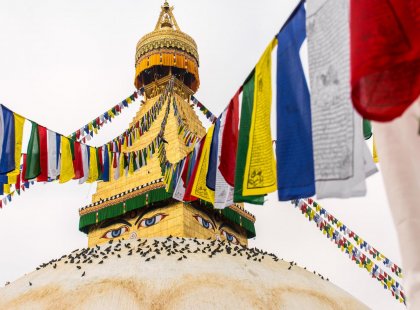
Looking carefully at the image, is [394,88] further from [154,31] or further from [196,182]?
[154,31]

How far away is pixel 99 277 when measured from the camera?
25.0ft

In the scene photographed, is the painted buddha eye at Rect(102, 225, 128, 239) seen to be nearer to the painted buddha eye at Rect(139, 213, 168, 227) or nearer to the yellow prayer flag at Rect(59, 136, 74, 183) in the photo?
the painted buddha eye at Rect(139, 213, 168, 227)

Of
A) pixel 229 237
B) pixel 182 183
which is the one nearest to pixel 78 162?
pixel 182 183

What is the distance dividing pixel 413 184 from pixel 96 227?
10813mm

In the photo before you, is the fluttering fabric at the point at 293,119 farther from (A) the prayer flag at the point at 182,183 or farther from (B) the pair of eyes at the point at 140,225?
(B) the pair of eyes at the point at 140,225

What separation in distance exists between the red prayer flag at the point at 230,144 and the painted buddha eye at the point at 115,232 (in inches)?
287

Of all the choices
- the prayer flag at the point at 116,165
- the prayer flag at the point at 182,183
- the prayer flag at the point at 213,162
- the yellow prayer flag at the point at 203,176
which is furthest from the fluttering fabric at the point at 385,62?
the prayer flag at the point at 116,165

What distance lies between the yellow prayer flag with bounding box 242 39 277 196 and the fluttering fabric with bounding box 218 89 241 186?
657 millimetres

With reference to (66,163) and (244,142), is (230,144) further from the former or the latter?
(66,163)

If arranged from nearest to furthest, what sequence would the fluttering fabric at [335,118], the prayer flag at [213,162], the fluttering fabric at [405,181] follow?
the fluttering fabric at [405,181] < the fluttering fabric at [335,118] < the prayer flag at [213,162]

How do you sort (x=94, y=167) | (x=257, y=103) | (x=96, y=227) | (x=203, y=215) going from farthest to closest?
(x=96, y=227) < (x=203, y=215) < (x=94, y=167) < (x=257, y=103)

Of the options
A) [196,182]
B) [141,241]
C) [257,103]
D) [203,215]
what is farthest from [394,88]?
[203,215]

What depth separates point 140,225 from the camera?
38.1ft

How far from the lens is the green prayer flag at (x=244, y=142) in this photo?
4.25 meters
